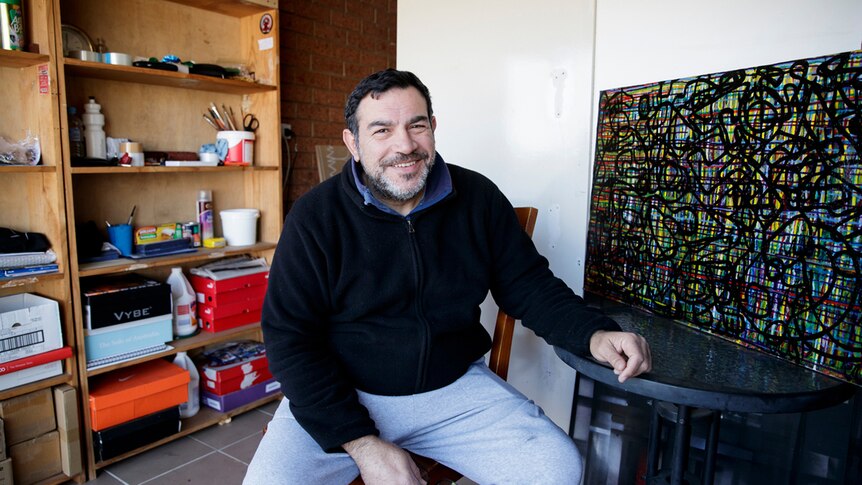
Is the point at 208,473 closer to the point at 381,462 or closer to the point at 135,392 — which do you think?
the point at 135,392

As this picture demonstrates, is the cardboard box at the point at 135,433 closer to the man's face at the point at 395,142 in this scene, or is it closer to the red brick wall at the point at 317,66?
the red brick wall at the point at 317,66

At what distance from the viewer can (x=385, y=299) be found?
1401mm

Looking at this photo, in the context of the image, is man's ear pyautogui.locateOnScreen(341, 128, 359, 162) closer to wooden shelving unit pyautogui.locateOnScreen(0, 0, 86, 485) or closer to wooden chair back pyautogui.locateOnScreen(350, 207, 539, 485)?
wooden chair back pyautogui.locateOnScreen(350, 207, 539, 485)

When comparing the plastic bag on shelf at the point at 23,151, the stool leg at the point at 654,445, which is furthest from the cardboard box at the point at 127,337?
the stool leg at the point at 654,445

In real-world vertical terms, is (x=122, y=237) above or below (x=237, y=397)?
above

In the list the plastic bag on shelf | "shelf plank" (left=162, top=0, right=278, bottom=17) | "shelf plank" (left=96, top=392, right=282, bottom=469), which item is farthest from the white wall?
the plastic bag on shelf

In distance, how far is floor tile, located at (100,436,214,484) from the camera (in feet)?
7.14

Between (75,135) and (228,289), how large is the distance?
2.81 ft

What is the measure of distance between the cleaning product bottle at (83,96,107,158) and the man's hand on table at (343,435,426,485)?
Result: 1.72 m

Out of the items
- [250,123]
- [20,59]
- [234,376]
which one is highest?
[20,59]

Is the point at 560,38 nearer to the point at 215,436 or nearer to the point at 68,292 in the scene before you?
the point at 68,292

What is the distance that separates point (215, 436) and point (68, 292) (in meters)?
0.87

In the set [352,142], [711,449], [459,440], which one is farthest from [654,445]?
[352,142]

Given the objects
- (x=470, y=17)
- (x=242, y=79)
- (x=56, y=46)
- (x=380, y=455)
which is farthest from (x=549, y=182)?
(x=56, y=46)
